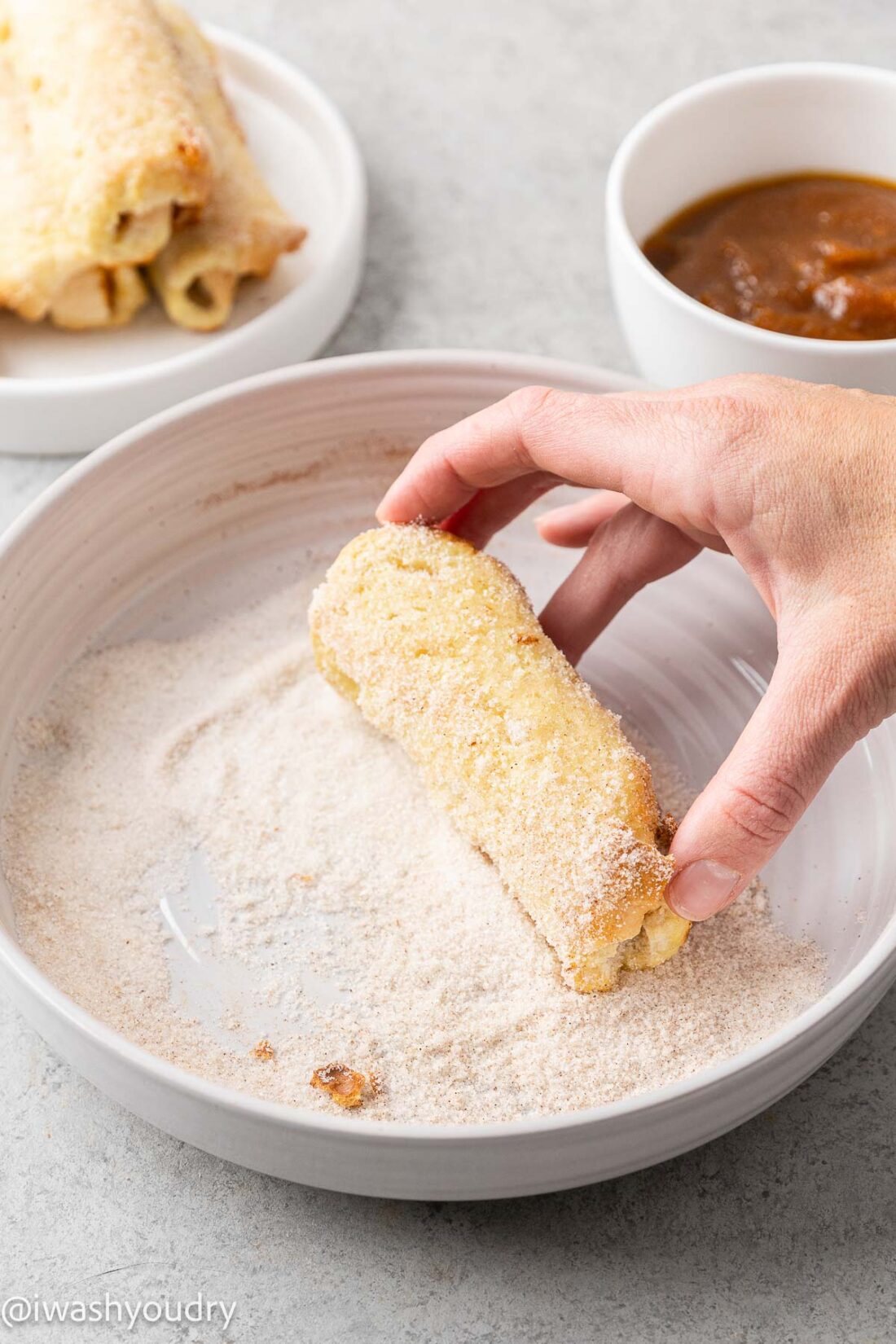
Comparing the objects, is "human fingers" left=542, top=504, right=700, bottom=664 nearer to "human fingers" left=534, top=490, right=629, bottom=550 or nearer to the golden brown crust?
"human fingers" left=534, top=490, right=629, bottom=550

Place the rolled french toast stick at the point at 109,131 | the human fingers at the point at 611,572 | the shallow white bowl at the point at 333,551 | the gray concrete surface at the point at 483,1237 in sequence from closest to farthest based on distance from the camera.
A: 1. the shallow white bowl at the point at 333,551
2. the gray concrete surface at the point at 483,1237
3. the human fingers at the point at 611,572
4. the rolled french toast stick at the point at 109,131

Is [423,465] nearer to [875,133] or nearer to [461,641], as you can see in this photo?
[461,641]

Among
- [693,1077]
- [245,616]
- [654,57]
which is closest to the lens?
[693,1077]

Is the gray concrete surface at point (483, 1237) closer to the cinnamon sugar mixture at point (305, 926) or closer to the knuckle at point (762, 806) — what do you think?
the cinnamon sugar mixture at point (305, 926)

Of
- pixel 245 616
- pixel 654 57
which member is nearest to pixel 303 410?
pixel 245 616

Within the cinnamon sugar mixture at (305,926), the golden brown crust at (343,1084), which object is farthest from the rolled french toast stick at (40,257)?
the golden brown crust at (343,1084)

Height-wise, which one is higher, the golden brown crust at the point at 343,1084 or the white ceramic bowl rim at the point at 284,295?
the white ceramic bowl rim at the point at 284,295
